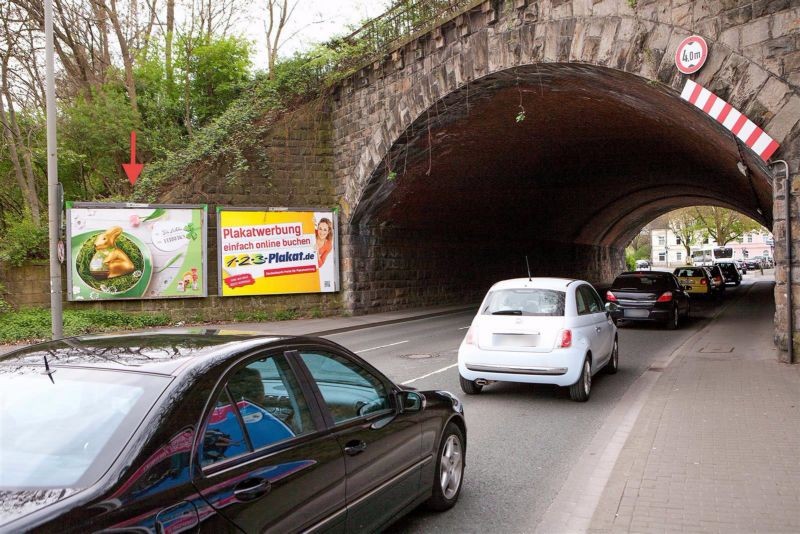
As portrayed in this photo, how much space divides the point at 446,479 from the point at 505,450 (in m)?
1.68

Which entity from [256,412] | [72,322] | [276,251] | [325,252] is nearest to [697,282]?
[325,252]

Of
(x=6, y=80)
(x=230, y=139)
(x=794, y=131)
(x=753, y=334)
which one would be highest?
(x=6, y=80)

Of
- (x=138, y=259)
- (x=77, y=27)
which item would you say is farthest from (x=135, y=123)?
(x=138, y=259)

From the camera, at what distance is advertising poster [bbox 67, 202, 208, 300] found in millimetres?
16859

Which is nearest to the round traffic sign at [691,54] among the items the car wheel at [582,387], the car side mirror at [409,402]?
the car wheel at [582,387]

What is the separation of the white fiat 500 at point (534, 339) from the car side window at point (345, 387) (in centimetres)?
421

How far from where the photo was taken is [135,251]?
17.5 metres

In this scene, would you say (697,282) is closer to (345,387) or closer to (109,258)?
(109,258)

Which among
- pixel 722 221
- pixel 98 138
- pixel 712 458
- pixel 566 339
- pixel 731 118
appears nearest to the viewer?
pixel 712 458

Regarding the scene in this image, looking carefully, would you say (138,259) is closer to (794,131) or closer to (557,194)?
(794,131)

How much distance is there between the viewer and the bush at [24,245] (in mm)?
16281

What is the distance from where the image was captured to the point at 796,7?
945 cm

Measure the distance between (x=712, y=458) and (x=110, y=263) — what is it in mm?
15922

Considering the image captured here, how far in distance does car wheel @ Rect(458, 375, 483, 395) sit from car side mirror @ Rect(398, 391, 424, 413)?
4410 millimetres
